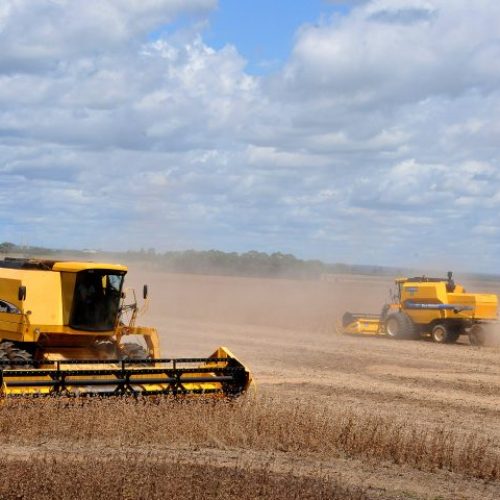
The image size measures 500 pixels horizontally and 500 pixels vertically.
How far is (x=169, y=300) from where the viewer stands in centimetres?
5459

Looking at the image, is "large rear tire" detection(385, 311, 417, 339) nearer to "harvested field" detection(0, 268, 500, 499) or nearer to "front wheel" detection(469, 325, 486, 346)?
"front wheel" detection(469, 325, 486, 346)

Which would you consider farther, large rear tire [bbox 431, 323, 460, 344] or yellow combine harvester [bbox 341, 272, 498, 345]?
large rear tire [bbox 431, 323, 460, 344]

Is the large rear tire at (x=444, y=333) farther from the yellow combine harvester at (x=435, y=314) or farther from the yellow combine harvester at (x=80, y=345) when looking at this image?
the yellow combine harvester at (x=80, y=345)

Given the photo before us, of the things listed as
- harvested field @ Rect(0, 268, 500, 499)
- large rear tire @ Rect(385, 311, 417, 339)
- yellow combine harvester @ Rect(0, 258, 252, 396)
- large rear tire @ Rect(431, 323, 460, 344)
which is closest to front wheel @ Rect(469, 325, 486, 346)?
large rear tire @ Rect(431, 323, 460, 344)

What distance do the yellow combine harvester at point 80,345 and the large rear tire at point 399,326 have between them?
18.4 meters

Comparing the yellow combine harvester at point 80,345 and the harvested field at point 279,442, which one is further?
the yellow combine harvester at point 80,345

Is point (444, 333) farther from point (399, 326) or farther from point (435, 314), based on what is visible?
point (399, 326)

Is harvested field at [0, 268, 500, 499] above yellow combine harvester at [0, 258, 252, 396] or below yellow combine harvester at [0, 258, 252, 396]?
below

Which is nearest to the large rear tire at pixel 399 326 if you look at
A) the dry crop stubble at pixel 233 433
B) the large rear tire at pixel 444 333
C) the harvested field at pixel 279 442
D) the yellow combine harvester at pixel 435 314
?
the yellow combine harvester at pixel 435 314

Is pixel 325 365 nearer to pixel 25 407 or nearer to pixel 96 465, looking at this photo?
pixel 25 407

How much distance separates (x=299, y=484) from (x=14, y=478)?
277 centimetres

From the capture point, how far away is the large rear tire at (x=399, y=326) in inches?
1369

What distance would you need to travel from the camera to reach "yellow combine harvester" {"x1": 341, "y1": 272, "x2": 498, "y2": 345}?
33.7 metres

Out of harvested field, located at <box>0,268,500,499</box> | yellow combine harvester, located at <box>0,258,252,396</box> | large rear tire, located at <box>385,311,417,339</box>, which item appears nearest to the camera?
harvested field, located at <box>0,268,500,499</box>
